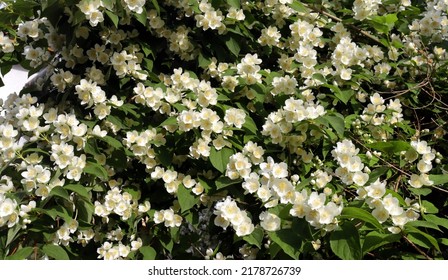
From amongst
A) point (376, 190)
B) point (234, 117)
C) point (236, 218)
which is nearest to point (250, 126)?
point (234, 117)

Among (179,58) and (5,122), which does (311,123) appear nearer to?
(179,58)

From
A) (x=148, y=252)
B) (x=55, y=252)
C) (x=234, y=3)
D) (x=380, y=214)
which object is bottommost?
(x=148, y=252)

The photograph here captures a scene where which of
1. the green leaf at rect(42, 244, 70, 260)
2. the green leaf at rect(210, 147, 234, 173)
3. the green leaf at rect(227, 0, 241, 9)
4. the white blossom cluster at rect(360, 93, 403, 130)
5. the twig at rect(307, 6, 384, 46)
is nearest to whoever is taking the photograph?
the green leaf at rect(42, 244, 70, 260)

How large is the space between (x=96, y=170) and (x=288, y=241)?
0.67 m

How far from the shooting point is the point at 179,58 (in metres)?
2.22

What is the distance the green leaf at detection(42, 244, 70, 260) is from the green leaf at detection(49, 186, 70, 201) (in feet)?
0.63

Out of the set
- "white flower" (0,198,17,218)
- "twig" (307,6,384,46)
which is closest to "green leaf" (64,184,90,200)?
"white flower" (0,198,17,218)

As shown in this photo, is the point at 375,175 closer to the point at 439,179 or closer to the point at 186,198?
the point at 439,179

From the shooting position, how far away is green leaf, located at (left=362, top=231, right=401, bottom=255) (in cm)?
142

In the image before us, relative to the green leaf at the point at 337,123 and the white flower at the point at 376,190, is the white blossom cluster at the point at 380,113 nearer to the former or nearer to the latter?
the green leaf at the point at 337,123

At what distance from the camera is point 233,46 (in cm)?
208

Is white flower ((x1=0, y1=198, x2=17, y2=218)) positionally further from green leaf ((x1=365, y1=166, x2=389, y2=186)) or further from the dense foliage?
green leaf ((x1=365, y1=166, x2=389, y2=186))

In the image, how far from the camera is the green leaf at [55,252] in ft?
5.31
